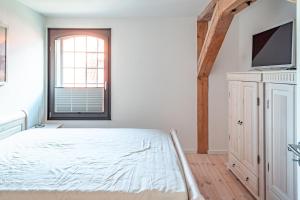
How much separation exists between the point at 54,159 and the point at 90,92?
284cm

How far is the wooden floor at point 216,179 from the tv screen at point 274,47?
4.89 ft

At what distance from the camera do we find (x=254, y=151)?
3.40 m

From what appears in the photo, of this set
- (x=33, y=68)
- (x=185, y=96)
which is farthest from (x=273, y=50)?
(x=33, y=68)

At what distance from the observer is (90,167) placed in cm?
254

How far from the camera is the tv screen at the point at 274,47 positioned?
126 inches

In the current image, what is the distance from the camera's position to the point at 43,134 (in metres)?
3.96

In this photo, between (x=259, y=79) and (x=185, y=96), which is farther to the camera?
(x=185, y=96)

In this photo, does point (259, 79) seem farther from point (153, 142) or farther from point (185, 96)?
point (185, 96)

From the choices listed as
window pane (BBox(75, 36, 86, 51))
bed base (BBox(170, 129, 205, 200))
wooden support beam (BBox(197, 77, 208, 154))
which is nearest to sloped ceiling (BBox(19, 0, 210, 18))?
window pane (BBox(75, 36, 86, 51))

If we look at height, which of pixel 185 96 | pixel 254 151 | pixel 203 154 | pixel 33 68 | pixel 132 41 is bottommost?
pixel 203 154

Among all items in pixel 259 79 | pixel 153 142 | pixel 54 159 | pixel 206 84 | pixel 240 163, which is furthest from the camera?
pixel 206 84

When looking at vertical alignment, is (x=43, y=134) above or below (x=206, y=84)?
below

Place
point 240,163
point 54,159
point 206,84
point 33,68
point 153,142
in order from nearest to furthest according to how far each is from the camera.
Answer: point 54,159 < point 153,142 < point 240,163 < point 33,68 < point 206,84

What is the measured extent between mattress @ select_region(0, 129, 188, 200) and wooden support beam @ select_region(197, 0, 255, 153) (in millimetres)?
1523
